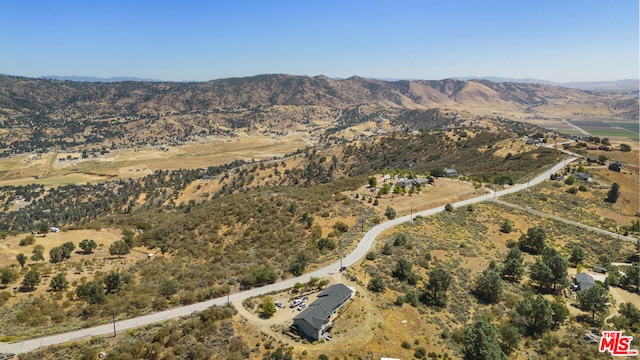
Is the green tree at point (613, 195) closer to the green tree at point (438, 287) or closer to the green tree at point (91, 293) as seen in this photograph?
the green tree at point (438, 287)

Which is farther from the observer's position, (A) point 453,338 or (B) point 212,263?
(B) point 212,263

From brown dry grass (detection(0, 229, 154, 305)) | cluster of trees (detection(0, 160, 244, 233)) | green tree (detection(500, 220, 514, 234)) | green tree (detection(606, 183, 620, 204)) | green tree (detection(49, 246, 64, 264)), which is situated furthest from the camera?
cluster of trees (detection(0, 160, 244, 233))

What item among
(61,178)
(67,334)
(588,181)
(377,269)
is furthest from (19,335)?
(61,178)

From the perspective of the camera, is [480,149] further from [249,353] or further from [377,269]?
[249,353]

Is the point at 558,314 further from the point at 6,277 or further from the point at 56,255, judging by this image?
the point at 56,255

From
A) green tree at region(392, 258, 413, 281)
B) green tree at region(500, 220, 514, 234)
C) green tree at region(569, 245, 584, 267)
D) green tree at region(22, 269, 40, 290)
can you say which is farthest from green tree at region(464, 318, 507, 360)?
green tree at region(22, 269, 40, 290)

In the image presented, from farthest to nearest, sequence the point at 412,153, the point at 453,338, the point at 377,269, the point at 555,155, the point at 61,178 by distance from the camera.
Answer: the point at 61,178 → the point at 412,153 → the point at 555,155 → the point at 377,269 → the point at 453,338

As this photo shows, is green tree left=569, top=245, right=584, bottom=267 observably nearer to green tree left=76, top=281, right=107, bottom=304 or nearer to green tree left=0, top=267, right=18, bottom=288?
green tree left=76, top=281, right=107, bottom=304

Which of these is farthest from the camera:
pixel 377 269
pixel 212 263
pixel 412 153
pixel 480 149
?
pixel 412 153
